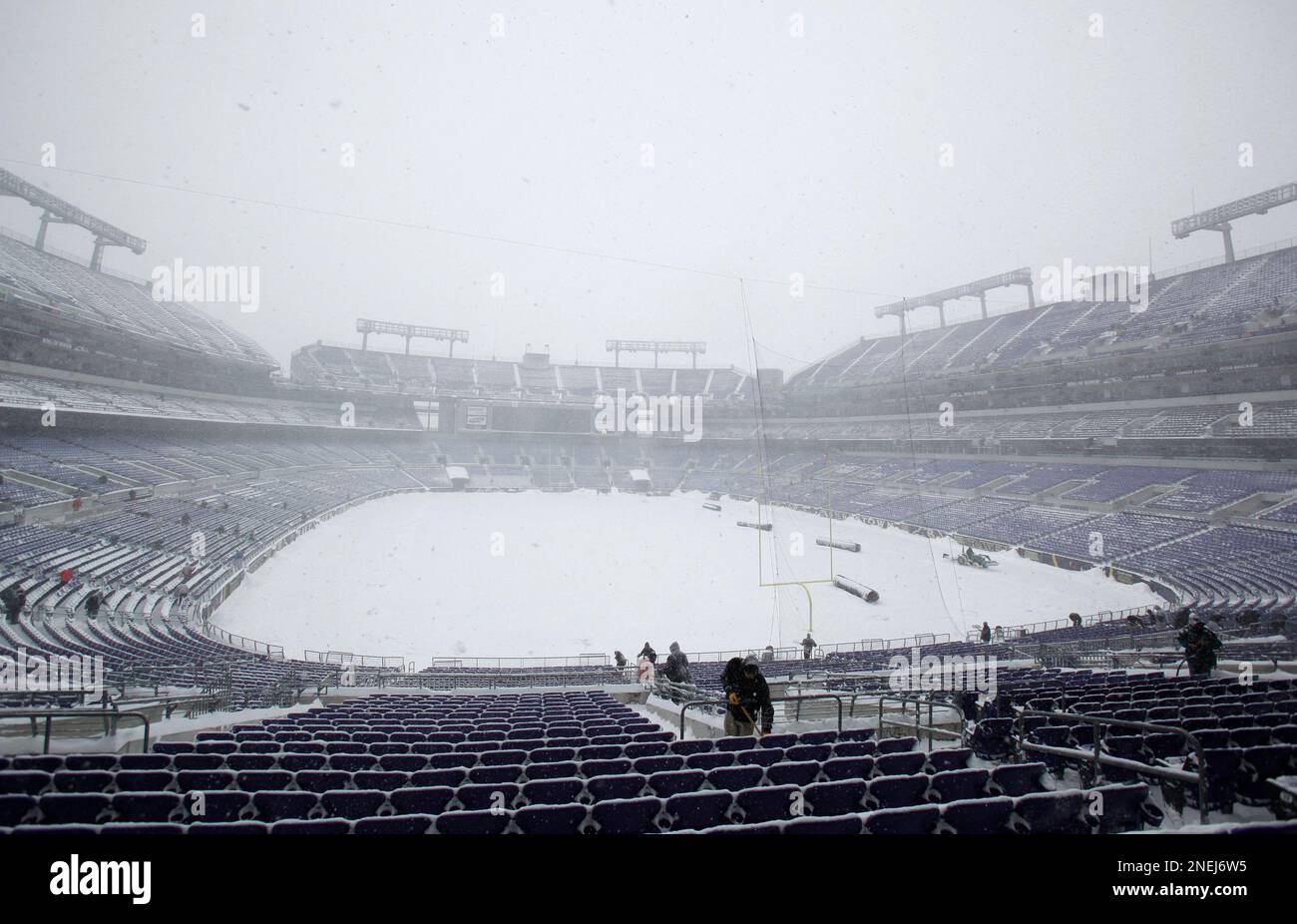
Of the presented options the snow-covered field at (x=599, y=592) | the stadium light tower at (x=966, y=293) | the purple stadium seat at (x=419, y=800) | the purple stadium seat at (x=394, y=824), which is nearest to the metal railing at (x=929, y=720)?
the purple stadium seat at (x=419, y=800)

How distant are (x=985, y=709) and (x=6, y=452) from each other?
37967 millimetres

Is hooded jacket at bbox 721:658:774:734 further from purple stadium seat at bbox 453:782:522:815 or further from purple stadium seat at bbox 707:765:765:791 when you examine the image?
purple stadium seat at bbox 453:782:522:815

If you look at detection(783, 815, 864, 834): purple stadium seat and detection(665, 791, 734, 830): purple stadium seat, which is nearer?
detection(783, 815, 864, 834): purple stadium seat

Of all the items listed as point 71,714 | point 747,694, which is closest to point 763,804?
point 747,694

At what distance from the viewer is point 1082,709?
6.52 m

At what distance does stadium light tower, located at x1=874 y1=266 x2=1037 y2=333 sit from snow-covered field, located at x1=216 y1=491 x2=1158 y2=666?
31.8m

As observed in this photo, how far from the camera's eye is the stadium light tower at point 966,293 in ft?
192

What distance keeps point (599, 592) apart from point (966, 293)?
2256 inches

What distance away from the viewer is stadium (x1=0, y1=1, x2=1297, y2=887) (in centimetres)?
443

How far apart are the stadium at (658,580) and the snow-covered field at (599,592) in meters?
0.24

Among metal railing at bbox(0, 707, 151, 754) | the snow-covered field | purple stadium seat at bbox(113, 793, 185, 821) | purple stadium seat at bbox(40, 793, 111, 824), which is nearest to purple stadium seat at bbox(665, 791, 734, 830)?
purple stadium seat at bbox(113, 793, 185, 821)

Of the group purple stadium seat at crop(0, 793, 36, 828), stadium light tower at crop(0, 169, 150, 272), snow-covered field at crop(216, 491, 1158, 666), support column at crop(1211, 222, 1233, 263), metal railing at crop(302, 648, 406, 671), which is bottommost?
metal railing at crop(302, 648, 406, 671)

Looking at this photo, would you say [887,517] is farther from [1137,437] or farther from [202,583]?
[202,583]

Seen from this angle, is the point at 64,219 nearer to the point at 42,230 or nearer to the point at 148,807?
the point at 42,230
